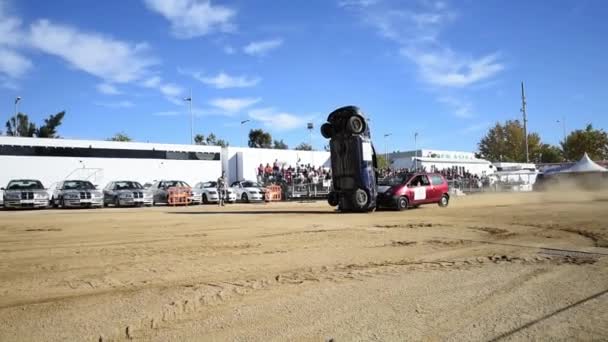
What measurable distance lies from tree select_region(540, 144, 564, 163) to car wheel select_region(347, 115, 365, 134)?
83931mm

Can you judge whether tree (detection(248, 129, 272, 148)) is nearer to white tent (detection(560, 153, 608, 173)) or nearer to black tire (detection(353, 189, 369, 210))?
white tent (detection(560, 153, 608, 173))

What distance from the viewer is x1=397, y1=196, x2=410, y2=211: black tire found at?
19.3 metres

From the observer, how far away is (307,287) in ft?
Answer: 19.5

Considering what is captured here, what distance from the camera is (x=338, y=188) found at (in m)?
19.1

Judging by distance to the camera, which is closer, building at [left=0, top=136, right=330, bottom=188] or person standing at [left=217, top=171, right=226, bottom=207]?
person standing at [left=217, top=171, right=226, bottom=207]

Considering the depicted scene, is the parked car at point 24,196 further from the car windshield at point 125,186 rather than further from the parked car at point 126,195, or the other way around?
the car windshield at point 125,186

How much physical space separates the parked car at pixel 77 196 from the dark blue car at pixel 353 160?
15.6 m

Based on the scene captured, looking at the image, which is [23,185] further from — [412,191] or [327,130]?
[412,191]

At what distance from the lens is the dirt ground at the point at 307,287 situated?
4461 mm

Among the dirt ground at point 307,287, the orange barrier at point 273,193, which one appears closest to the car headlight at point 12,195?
the orange barrier at point 273,193

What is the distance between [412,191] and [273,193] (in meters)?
14.7

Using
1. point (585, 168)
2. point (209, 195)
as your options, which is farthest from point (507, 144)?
point (209, 195)

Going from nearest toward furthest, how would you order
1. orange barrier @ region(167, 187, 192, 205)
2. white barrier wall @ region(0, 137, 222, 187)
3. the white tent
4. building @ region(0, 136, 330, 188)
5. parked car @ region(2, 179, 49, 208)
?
1. parked car @ region(2, 179, 49, 208)
2. orange barrier @ region(167, 187, 192, 205)
3. white barrier wall @ region(0, 137, 222, 187)
4. building @ region(0, 136, 330, 188)
5. the white tent

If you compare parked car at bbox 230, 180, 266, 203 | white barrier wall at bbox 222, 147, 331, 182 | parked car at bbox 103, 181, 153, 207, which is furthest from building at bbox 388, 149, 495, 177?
parked car at bbox 103, 181, 153, 207
